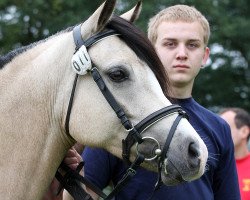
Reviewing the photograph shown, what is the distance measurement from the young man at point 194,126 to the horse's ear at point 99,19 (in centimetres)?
65

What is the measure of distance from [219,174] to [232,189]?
0.16 m

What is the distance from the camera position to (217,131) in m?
4.16

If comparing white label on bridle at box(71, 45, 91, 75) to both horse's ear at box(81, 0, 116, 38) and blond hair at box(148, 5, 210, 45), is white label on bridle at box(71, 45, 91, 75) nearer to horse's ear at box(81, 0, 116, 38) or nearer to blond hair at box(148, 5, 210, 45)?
horse's ear at box(81, 0, 116, 38)

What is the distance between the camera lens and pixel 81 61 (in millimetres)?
3688

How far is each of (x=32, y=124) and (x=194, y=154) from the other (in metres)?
1.01

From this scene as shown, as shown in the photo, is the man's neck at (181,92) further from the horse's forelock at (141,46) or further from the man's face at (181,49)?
the horse's forelock at (141,46)

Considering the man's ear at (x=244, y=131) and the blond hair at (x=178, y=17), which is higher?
the blond hair at (x=178, y=17)

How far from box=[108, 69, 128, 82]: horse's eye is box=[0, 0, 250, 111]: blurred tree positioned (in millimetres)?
12043

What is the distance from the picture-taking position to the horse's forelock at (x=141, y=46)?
373 cm

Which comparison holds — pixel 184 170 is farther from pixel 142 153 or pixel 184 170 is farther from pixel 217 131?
pixel 217 131

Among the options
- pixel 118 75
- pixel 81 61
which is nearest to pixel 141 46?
pixel 118 75

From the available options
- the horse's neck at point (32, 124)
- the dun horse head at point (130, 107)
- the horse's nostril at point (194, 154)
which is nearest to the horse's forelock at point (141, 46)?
the dun horse head at point (130, 107)

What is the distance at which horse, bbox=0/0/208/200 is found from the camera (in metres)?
3.57

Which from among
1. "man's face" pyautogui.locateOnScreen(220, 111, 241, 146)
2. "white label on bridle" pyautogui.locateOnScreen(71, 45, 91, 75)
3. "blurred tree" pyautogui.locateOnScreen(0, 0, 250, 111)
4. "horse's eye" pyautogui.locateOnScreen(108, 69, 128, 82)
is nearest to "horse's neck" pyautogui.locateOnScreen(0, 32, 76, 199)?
"white label on bridle" pyautogui.locateOnScreen(71, 45, 91, 75)
